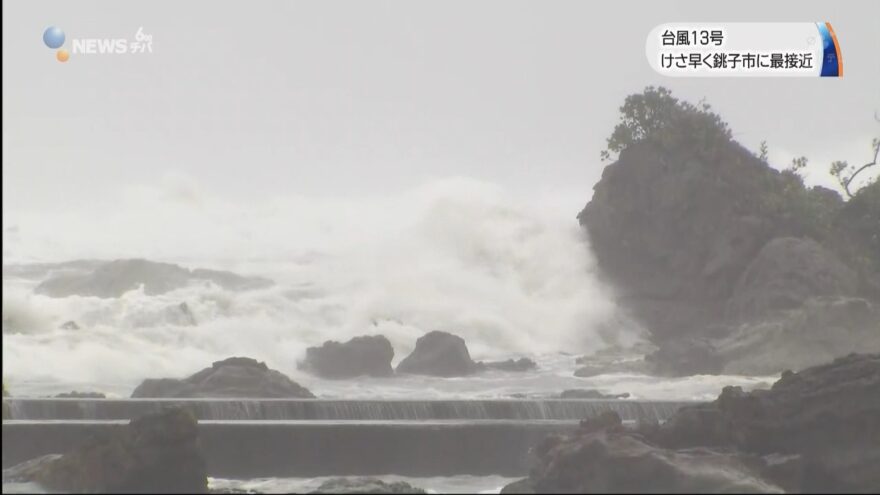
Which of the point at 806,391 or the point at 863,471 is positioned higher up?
the point at 806,391

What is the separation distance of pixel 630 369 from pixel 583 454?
29.7 meters

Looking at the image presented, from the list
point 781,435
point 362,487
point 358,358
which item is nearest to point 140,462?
point 362,487

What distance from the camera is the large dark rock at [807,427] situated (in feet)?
44.2

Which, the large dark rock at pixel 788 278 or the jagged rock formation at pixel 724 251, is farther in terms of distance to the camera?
the large dark rock at pixel 788 278

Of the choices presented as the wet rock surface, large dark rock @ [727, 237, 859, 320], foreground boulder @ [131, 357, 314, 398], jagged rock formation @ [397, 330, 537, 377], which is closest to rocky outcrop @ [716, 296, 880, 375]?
large dark rock @ [727, 237, 859, 320]

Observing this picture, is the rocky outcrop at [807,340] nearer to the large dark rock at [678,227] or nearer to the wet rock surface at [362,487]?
the large dark rock at [678,227]

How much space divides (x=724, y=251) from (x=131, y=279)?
2611cm

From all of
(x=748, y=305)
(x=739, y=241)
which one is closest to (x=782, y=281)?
(x=748, y=305)

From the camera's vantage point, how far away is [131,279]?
5506 centimetres

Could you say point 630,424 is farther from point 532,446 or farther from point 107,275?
point 107,275

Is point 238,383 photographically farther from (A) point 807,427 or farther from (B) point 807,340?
(B) point 807,340

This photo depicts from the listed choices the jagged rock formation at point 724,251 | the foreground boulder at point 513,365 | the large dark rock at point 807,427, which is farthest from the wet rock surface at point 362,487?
the foreground boulder at point 513,365

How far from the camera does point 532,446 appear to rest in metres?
14.9

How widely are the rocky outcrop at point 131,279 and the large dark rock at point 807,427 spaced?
42.5 meters
